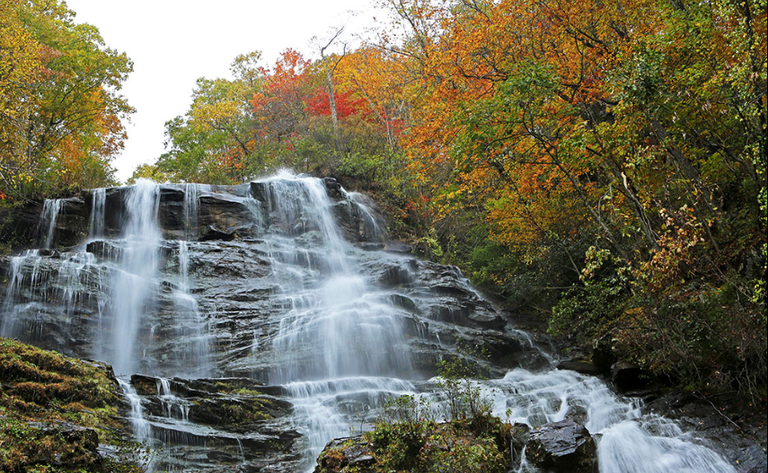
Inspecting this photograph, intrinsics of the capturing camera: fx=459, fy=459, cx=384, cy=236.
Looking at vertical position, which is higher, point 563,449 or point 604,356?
point 604,356

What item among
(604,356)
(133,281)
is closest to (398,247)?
(133,281)

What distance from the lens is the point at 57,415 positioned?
6637 mm

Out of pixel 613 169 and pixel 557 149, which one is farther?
pixel 557 149

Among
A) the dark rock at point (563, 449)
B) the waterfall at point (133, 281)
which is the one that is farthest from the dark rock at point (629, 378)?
the waterfall at point (133, 281)

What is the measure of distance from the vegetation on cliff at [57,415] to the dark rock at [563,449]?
18.6 ft

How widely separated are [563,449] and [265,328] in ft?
27.3

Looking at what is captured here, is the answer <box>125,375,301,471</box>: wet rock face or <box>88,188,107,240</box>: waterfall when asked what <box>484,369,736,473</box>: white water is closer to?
<box>125,375,301,471</box>: wet rock face

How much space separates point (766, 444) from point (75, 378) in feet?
33.4

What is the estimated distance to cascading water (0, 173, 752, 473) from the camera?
7875 mm

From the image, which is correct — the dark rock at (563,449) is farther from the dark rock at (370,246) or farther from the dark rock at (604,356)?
the dark rock at (370,246)

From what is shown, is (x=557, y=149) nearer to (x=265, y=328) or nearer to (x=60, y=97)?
(x=265, y=328)

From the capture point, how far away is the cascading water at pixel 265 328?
788 cm

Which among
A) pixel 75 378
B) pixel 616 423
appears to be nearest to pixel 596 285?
pixel 616 423

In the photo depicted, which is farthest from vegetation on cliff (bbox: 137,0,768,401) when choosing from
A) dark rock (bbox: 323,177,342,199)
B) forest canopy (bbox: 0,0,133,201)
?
forest canopy (bbox: 0,0,133,201)
